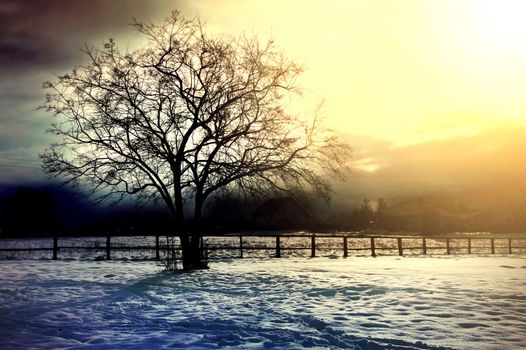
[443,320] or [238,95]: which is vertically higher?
[238,95]

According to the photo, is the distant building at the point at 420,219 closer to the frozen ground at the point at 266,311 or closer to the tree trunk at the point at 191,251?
the tree trunk at the point at 191,251

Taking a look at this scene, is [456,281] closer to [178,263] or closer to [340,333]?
[340,333]

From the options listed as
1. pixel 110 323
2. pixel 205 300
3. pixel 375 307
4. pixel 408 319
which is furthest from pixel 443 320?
pixel 110 323

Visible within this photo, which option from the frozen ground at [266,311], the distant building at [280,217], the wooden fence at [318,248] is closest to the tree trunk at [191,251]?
the wooden fence at [318,248]

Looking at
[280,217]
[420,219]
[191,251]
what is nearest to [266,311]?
[191,251]

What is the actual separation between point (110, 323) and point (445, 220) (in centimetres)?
8258

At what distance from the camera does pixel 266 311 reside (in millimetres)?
8750

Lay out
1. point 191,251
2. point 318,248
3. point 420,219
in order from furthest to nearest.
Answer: point 420,219, point 318,248, point 191,251

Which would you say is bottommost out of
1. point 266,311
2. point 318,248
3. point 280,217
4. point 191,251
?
point 318,248

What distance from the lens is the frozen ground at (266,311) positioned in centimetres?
657

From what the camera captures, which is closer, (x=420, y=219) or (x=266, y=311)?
(x=266, y=311)

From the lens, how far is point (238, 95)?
18094 millimetres

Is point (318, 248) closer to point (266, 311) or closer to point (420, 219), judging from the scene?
point (266, 311)

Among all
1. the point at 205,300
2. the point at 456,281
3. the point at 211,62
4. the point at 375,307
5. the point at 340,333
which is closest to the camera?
the point at 340,333
